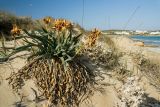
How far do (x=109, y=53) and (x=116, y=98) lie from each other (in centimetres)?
181

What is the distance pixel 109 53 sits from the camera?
266 inches

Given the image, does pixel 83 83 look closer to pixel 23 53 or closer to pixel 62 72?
pixel 62 72

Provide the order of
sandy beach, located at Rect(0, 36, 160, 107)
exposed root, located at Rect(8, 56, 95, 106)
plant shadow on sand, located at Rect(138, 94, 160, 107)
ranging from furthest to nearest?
plant shadow on sand, located at Rect(138, 94, 160, 107) < exposed root, located at Rect(8, 56, 95, 106) < sandy beach, located at Rect(0, 36, 160, 107)

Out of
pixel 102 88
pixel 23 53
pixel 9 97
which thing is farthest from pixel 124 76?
pixel 9 97

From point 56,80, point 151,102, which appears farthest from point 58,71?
point 151,102

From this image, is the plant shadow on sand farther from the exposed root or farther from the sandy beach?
the exposed root

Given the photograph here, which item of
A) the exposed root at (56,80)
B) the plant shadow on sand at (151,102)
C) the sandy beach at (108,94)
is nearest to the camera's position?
the sandy beach at (108,94)

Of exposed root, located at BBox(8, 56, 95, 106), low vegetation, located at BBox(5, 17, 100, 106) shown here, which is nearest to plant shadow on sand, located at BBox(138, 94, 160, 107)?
low vegetation, located at BBox(5, 17, 100, 106)

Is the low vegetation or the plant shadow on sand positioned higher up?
the low vegetation

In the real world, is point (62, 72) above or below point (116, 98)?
above

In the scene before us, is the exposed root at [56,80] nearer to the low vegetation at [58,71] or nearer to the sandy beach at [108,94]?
the low vegetation at [58,71]

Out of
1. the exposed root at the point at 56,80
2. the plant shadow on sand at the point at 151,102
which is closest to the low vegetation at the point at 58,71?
the exposed root at the point at 56,80

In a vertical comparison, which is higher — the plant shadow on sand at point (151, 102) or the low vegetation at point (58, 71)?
the low vegetation at point (58, 71)

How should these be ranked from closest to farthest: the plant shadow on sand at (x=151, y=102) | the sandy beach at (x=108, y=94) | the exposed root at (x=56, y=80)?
1. the sandy beach at (x=108, y=94)
2. the exposed root at (x=56, y=80)
3. the plant shadow on sand at (x=151, y=102)
